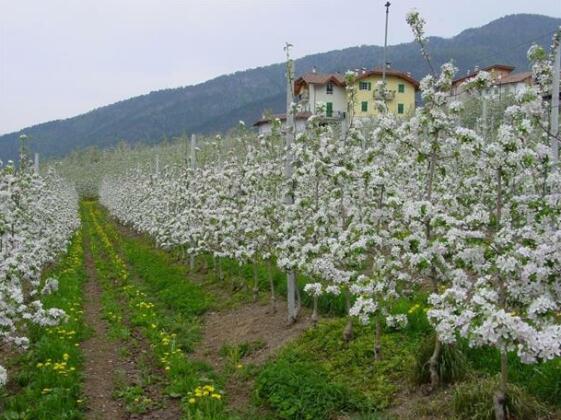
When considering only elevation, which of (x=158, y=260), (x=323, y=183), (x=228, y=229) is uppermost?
(x=323, y=183)

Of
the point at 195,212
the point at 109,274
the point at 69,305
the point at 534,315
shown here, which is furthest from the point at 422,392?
the point at 109,274

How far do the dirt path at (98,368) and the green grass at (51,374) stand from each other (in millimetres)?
164

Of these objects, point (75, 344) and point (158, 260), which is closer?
point (75, 344)

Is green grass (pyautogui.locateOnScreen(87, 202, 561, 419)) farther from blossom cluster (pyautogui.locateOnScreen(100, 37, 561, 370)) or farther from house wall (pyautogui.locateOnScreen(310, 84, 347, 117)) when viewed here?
house wall (pyautogui.locateOnScreen(310, 84, 347, 117))

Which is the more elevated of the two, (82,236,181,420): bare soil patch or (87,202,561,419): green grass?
(87,202,561,419): green grass

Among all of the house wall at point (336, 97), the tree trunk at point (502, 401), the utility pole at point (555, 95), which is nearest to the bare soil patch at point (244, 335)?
the tree trunk at point (502, 401)

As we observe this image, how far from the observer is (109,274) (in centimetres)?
1958

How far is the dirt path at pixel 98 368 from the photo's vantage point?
27.0ft

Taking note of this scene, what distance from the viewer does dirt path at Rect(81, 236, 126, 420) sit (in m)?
8.23

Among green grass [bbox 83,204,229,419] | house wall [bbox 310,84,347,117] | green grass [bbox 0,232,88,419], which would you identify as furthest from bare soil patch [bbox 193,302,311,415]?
house wall [bbox 310,84,347,117]

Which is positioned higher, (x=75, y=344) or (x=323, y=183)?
(x=323, y=183)

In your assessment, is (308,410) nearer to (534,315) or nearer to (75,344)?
(534,315)

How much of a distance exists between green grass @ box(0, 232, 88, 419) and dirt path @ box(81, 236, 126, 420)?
16 cm

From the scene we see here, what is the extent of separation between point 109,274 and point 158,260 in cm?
278
